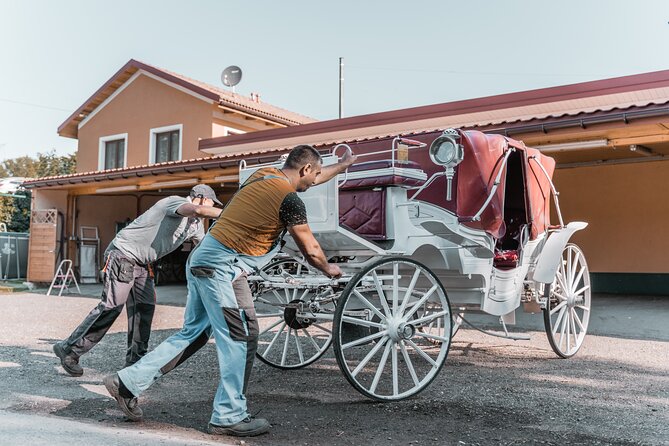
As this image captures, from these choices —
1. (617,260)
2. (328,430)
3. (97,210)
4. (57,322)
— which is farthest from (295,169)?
(97,210)

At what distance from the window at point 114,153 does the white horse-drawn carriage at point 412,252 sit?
16175 mm

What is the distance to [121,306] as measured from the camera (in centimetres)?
539

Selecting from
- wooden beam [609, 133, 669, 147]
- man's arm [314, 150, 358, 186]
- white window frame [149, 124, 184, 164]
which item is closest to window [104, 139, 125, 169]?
white window frame [149, 124, 184, 164]

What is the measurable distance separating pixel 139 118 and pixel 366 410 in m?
17.8

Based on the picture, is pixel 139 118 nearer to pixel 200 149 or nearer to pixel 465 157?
pixel 200 149

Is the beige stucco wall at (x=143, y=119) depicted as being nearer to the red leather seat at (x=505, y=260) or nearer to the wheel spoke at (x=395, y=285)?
the red leather seat at (x=505, y=260)

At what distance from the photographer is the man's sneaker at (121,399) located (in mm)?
3832

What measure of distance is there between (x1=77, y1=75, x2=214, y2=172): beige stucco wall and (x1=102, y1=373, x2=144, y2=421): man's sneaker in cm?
1503

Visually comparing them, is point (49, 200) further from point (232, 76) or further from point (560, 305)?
point (560, 305)

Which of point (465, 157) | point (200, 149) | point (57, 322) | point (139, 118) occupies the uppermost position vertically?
point (139, 118)

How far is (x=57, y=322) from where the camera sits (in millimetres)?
9656

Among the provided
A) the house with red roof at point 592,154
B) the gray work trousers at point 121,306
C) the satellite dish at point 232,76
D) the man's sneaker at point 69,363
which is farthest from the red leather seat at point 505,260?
the satellite dish at point 232,76

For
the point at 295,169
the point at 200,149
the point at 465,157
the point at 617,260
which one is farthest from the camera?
the point at 200,149

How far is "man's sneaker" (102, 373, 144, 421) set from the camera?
3832 millimetres
